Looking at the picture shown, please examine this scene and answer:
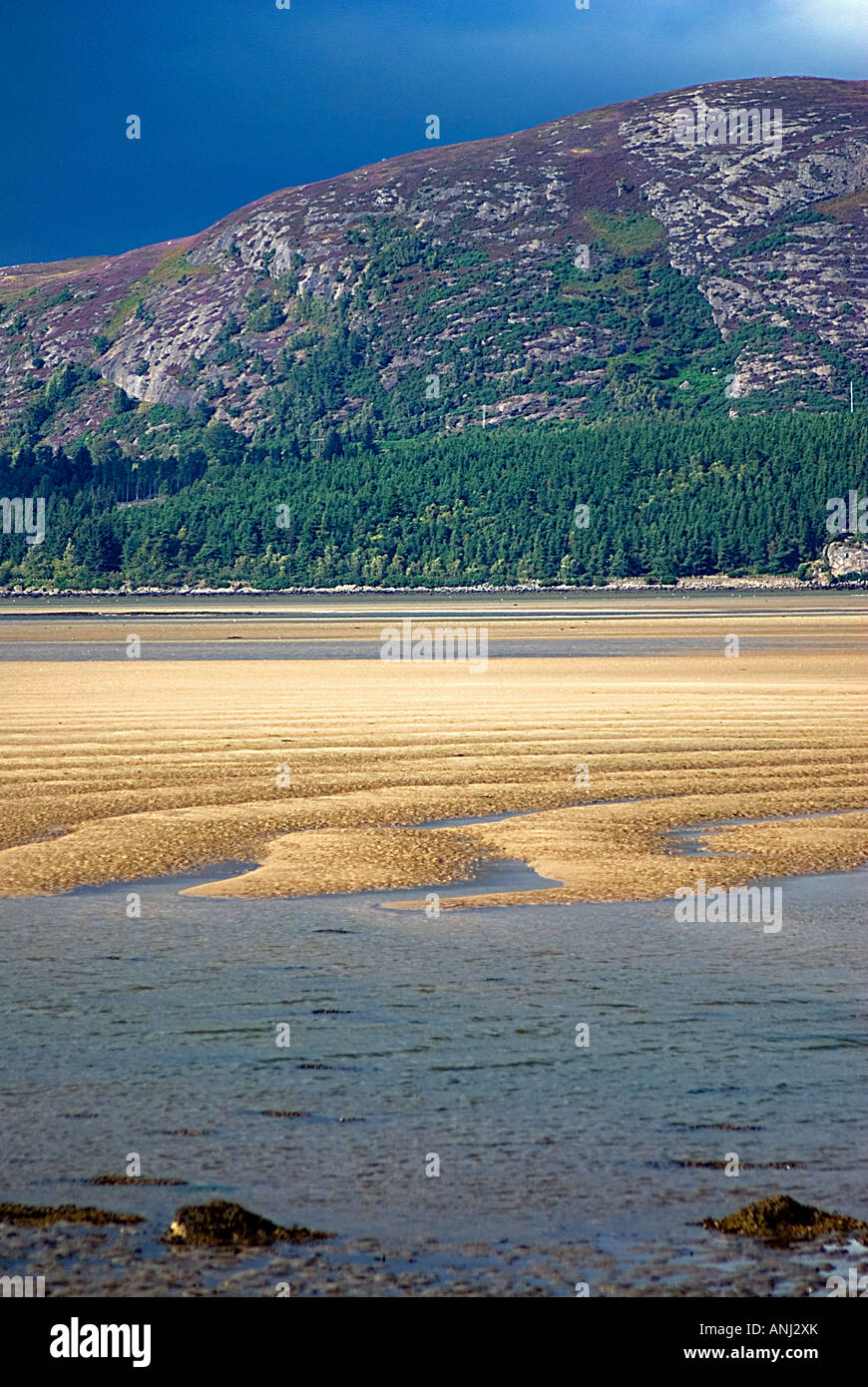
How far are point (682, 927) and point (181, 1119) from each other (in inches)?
295

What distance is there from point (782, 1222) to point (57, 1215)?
423 cm

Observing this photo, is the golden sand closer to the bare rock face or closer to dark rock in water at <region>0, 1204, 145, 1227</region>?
dark rock in water at <region>0, 1204, 145, 1227</region>

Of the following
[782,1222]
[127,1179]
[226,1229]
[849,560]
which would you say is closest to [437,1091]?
[127,1179]

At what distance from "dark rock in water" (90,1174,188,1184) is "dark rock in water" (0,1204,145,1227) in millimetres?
425

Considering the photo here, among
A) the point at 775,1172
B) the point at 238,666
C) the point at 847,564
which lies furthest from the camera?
the point at 847,564

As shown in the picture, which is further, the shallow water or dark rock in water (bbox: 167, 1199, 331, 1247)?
dark rock in water (bbox: 167, 1199, 331, 1247)

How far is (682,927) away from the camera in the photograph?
55.1 feet

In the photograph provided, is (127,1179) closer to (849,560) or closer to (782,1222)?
(782,1222)

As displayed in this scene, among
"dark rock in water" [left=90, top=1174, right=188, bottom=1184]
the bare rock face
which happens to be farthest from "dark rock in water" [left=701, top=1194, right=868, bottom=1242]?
the bare rock face

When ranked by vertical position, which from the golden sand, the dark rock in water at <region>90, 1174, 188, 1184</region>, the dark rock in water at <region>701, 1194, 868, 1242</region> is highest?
the golden sand

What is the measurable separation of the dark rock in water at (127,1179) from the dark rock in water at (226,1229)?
1.81 feet

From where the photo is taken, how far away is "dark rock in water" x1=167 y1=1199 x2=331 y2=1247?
8.77 m
